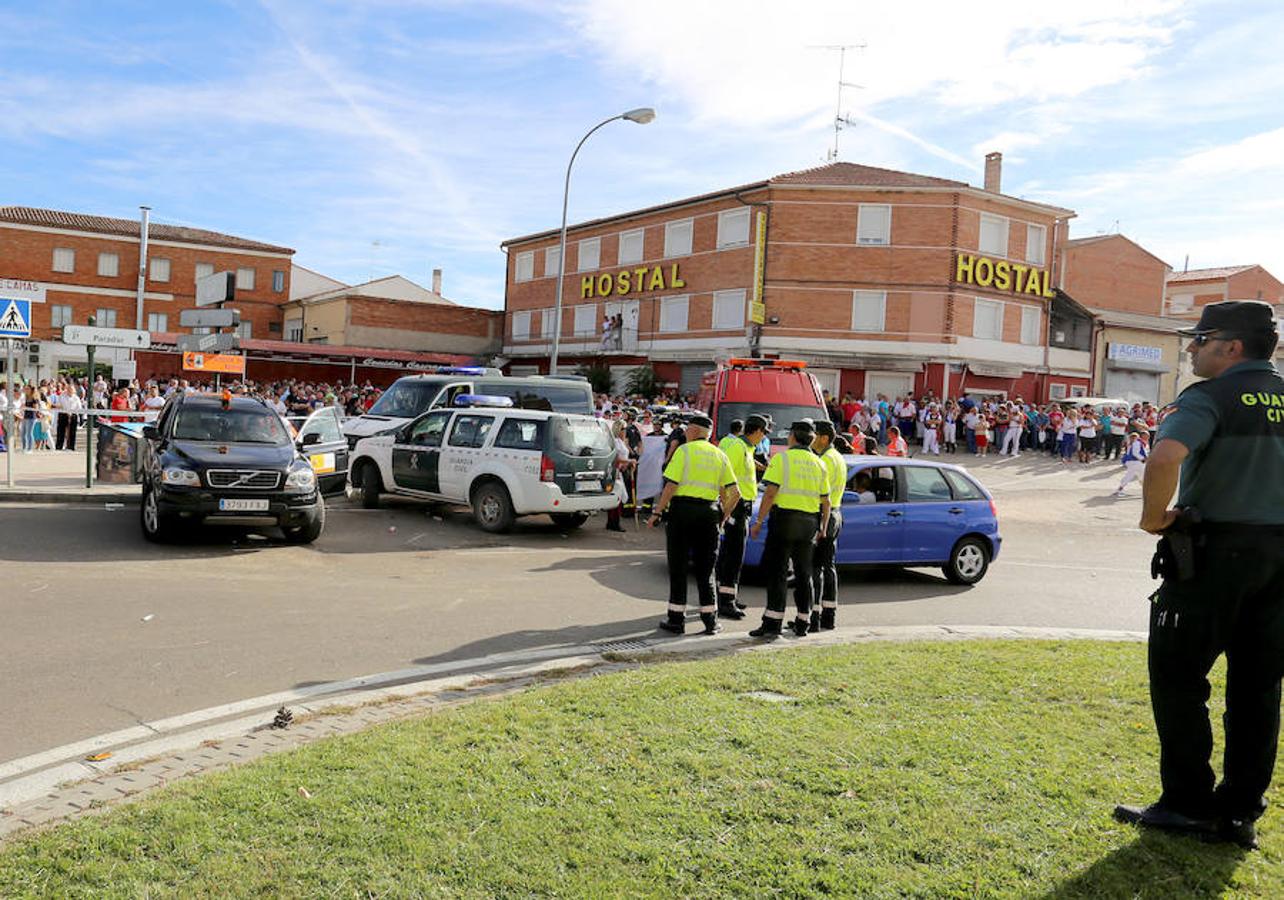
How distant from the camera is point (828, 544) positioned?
8789mm

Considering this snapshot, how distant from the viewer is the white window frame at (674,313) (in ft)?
136

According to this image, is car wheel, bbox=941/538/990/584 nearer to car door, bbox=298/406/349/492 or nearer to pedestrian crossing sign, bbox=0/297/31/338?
car door, bbox=298/406/349/492

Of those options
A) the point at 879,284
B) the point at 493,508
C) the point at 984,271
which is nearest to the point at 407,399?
the point at 493,508

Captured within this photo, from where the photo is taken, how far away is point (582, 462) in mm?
13672

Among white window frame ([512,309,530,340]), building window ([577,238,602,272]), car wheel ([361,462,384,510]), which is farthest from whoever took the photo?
white window frame ([512,309,530,340])

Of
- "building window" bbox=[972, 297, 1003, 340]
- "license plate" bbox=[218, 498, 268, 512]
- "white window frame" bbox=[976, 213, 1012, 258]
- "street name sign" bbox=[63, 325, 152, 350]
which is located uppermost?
Result: "white window frame" bbox=[976, 213, 1012, 258]

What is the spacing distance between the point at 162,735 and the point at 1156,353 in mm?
44986

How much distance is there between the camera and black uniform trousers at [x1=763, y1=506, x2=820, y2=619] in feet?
26.8

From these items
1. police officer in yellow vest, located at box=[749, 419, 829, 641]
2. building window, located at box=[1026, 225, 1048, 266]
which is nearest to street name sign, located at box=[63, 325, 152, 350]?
Answer: police officer in yellow vest, located at box=[749, 419, 829, 641]

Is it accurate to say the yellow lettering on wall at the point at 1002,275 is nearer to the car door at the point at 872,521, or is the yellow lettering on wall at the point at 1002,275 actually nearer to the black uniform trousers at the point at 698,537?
the car door at the point at 872,521

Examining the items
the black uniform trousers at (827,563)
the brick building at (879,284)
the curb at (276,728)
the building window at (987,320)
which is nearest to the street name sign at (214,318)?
the black uniform trousers at (827,563)

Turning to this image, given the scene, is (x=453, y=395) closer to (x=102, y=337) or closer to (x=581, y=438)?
(x=581, y=438)

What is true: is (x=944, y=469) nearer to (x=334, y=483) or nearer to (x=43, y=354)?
(x=334, y=483)

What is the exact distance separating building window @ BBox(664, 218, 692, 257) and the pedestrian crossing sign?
97.9ft
